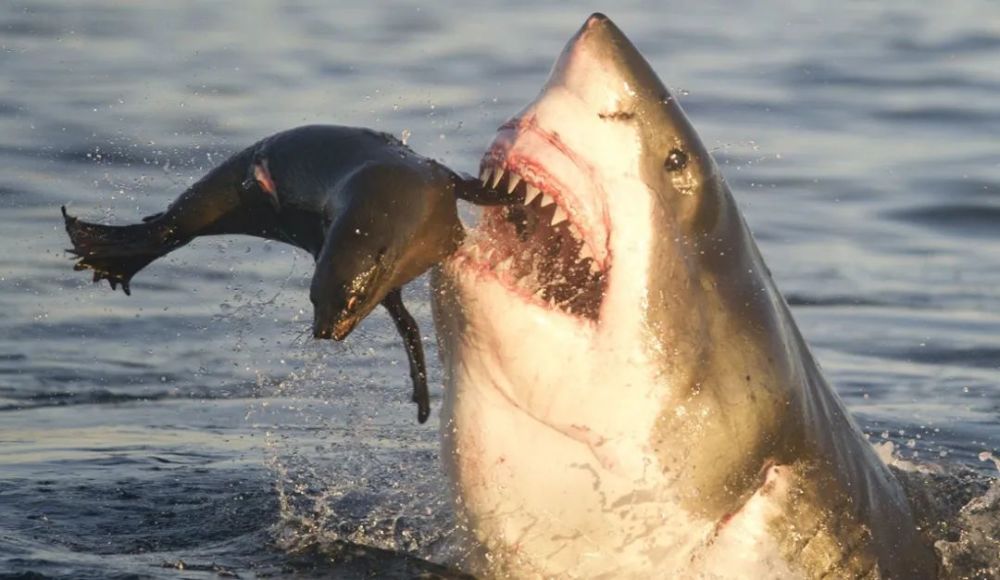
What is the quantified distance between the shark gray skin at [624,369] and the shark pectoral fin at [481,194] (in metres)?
0.02

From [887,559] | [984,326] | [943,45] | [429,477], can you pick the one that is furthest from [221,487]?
[943,45]

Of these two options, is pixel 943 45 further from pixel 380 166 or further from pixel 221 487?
pixel 380 166

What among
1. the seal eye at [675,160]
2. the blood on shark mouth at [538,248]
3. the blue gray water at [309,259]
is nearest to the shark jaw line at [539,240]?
the blood on shark mouth at [538,248]

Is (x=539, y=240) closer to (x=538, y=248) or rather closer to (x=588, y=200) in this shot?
(x=538, y=248)

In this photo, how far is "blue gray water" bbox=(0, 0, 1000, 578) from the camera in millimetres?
5520

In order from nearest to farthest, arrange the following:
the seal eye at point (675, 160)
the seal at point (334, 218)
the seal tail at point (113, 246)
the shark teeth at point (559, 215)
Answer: the seal at point (334, 218)
the shark teeth at point (559, 215)
the seal eye at point (675, 160)
the seal tail at point (113, 246)

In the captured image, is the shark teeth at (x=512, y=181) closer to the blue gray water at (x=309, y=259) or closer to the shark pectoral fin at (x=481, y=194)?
the shark pectoral fin at (x=481, y=194)

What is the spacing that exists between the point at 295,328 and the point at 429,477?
2.14 meters

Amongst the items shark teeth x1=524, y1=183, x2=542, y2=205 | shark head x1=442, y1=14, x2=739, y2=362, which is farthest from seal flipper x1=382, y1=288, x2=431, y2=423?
shark teeth x1=524, y1=183, x2=542, y2=205

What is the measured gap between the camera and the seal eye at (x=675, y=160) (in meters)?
3.87

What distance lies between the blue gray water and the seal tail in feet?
1.75

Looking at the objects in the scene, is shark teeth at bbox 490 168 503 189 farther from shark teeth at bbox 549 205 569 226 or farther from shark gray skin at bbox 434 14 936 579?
shark teeth at bbox 549 205 569 226

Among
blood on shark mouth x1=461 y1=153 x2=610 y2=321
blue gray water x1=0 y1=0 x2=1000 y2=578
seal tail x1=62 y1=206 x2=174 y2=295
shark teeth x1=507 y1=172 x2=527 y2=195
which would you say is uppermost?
shark teeth x1=507 y1=172 x2=527 y2=195

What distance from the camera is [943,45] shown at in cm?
1534
